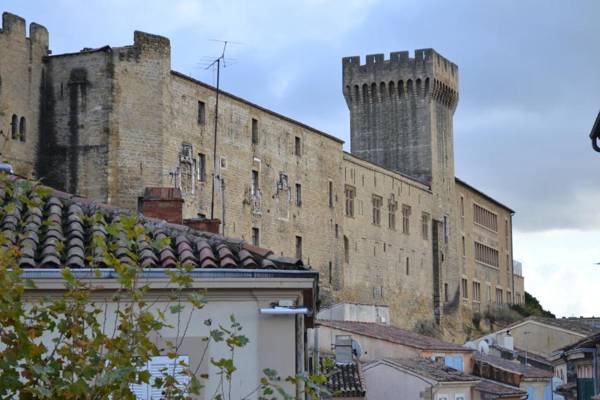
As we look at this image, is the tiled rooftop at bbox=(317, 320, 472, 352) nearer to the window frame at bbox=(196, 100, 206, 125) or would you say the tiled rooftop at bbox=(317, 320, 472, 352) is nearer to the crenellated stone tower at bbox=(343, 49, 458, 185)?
the window frame at bbox=(196, 100, 206, 125)

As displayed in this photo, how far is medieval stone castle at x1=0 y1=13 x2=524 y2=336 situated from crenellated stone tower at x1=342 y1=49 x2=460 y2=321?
0.07 metres

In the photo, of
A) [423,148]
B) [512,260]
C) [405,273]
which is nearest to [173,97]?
[405,273]

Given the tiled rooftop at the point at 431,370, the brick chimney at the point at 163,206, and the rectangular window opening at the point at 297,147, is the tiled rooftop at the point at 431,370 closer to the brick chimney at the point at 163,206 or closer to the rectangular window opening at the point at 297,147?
the brick chimney at the point at 163,206

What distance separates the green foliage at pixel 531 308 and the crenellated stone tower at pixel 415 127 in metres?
15.1

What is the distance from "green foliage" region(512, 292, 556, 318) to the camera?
89438 millimetres

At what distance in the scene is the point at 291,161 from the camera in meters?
52.6

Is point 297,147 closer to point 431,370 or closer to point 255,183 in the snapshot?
point 255,183

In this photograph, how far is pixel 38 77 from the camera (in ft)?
139

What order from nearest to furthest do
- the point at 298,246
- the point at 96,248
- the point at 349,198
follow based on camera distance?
the point at 96,248
the point at 298,246
the point at 349,198

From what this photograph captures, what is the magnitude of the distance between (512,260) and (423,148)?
22.9 metres

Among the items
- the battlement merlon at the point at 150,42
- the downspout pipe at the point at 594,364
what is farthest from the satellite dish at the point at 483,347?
the downspout pipe at the point at 594,364

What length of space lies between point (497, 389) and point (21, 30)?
17.6 meters

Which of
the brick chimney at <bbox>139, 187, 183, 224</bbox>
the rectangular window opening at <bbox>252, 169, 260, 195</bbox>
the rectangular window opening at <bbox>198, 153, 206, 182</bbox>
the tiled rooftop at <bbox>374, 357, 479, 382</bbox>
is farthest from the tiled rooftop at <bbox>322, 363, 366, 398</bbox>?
the rectangular window opening at <bbox>252, 169, 260, 195</bbox>

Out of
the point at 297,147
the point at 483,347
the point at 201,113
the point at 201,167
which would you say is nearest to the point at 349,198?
the point at 297,147
